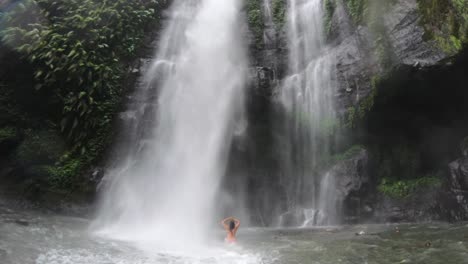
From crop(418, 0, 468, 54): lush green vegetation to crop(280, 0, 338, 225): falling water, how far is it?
3.30m

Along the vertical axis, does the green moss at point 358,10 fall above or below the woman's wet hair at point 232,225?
above

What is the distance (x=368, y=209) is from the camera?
12445 mm

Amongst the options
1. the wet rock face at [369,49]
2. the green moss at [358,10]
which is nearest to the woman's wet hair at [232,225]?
the wet rock face at [369,49]

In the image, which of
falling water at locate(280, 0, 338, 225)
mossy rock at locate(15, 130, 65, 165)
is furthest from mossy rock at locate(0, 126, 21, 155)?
falling water at locate(280, 0, 338, 225)

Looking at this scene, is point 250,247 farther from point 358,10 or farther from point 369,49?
point 358,10

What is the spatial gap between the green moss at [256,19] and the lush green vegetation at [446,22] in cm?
589

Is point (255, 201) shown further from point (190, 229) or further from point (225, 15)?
point (225, 15)

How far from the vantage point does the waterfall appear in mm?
11812

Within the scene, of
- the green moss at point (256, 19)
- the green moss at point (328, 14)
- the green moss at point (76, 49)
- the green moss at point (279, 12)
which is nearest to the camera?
the green moss at point (76, 49)

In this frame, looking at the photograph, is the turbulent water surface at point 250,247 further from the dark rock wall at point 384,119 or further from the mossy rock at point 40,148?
the mossy rock at point 40,148

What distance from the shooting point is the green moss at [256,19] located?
51.2ft

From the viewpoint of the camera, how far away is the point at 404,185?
1280 cm

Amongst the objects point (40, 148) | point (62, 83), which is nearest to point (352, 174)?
point (40, 148)

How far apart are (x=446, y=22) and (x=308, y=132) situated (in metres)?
5.38
